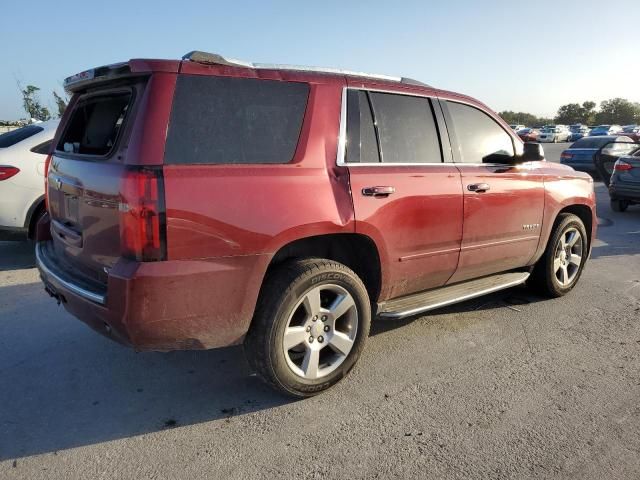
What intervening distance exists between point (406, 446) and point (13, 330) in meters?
3.24

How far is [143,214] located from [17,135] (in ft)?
15.4

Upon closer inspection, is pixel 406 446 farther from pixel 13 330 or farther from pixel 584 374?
pixel 13 330

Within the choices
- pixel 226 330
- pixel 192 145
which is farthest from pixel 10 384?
pixel 192 145

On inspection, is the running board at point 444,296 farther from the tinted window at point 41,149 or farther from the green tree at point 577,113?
the green tree at point 577,113

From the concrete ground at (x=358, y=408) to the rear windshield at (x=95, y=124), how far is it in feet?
4.83

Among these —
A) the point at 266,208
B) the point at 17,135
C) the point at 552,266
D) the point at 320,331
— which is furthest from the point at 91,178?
the point at 17,135

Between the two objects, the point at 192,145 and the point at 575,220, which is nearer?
the point at 192,145

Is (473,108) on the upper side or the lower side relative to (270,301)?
upper

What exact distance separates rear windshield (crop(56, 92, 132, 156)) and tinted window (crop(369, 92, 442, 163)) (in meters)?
1.60

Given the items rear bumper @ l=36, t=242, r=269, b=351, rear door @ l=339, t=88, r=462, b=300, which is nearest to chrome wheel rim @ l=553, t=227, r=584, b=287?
rear door @ l=339, t=88, r=462, b=300

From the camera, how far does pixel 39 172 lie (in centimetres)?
574

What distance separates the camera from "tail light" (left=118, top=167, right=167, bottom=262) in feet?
7.88

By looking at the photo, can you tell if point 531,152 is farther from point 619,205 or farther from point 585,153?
point 585,153

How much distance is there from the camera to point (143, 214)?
240cm
